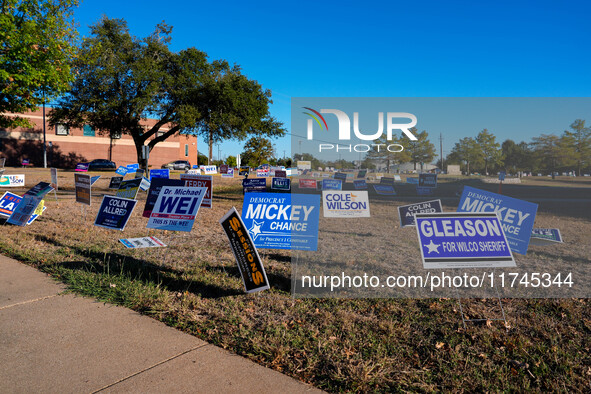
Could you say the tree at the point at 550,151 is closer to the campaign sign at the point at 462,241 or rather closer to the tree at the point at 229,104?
the campaign sign at the point at 462,241

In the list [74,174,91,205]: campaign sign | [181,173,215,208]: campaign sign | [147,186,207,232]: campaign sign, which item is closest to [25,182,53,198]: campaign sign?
[74,174,91,205]: campaign sign

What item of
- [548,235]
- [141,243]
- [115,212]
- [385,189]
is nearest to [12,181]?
[115,212]

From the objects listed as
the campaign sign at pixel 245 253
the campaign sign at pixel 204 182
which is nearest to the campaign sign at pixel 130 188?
the campaign sign at pixel 204 182

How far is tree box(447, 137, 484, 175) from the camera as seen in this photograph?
8648 mm

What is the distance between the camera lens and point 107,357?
11.9 feet

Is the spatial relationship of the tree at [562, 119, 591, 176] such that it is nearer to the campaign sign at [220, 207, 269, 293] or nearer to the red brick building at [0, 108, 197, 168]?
the campaign sign at [220, 207, 269, 293]

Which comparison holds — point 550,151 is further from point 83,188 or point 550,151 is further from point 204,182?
point 83,188

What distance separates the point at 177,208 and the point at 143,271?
1062mm

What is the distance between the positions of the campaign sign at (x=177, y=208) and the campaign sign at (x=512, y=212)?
4006 millimetres

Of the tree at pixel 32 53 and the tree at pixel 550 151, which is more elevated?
the tree at pixel 32 53

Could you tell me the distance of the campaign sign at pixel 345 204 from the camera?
8.62 m

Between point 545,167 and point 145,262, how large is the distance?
870 cm

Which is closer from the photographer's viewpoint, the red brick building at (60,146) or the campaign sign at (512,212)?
the campaign sign at (512,212)

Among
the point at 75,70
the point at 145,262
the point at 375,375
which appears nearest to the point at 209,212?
the point at 145,262
